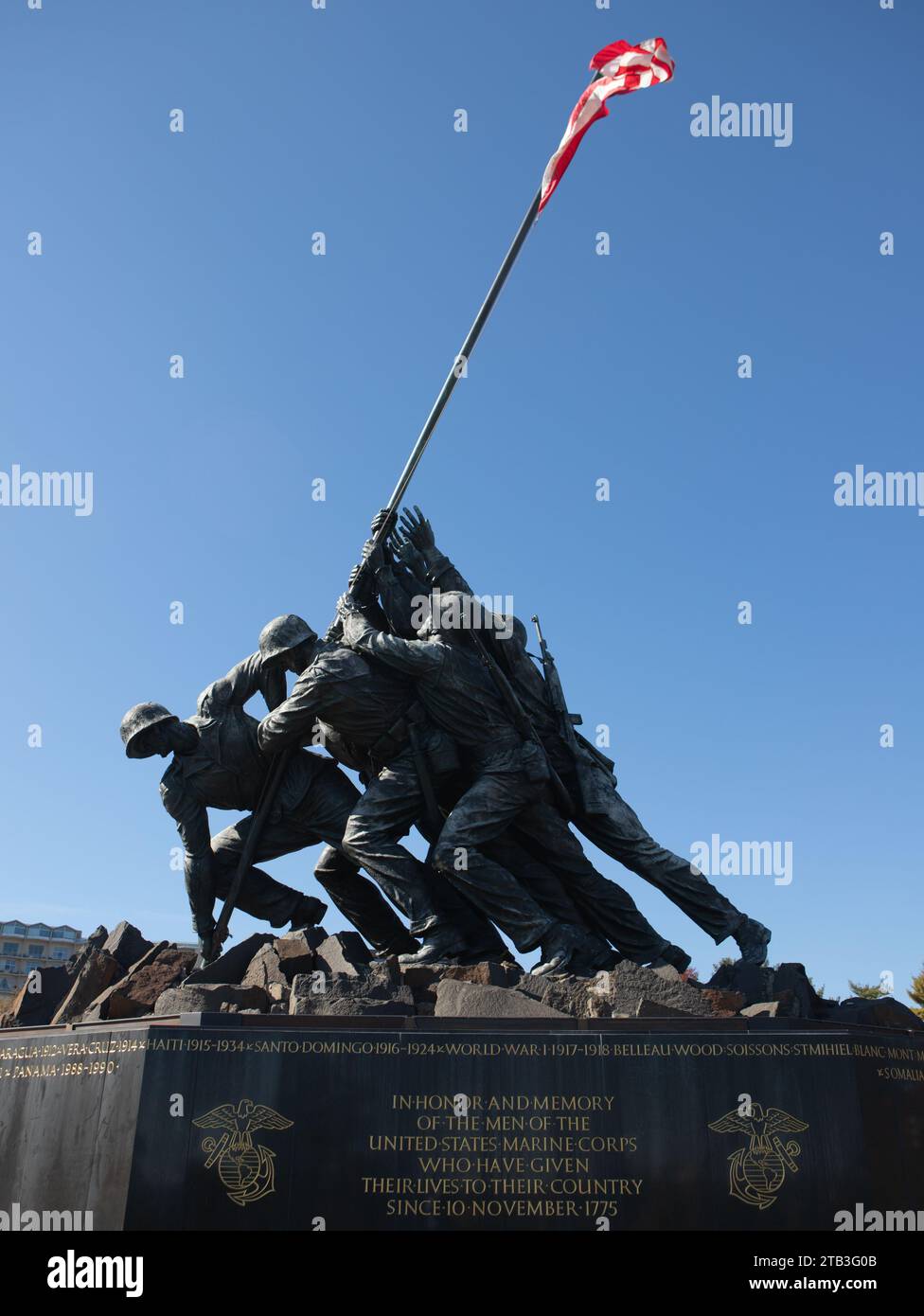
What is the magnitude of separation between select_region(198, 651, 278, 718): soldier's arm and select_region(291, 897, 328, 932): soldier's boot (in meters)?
1.94

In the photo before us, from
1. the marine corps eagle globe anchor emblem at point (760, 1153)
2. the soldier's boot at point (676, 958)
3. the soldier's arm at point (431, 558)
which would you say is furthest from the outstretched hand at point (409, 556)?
the marine corps eagle globe anchor emblem at point (760, 1153)

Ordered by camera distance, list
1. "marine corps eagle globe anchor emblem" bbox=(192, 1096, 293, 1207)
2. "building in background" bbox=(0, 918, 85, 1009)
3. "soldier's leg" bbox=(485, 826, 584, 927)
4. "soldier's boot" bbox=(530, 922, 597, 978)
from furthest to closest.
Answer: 1. "building in background" bbox=(0, 918, 85, 1009)
2. "soldier's leg" bbox=(485, 826, 584, 927)
3. "soldier's boot" bbox=(530, 922, 597, 978)
4. "marine corps eagle globe anchor emblem" bbox=(192, 1096, 293, 1207)

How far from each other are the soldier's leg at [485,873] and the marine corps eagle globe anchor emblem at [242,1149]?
2.80 metres

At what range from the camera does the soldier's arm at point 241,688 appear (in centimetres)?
1093

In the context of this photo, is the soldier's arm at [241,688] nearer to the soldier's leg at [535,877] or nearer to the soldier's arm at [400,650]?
the soldier's arm at [400,650]

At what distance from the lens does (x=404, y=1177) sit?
23.7 feet

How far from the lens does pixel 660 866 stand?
A: 33.2ft

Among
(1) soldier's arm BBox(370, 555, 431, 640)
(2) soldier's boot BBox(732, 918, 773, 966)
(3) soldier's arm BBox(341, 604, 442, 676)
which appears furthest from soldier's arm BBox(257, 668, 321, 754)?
(2) soldier's boot BBox(732, 918, 773, 966)

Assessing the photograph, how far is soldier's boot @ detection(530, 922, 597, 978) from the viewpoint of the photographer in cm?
915

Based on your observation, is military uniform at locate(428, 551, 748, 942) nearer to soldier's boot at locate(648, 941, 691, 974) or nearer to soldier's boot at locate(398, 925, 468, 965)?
soldier's boot at locate(648, 941, 691, 974)

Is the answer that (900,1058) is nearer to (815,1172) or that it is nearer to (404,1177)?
(815,1172)

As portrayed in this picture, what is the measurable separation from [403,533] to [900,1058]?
21.4 feet


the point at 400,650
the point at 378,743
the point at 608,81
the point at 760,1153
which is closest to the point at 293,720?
the point at 378,743

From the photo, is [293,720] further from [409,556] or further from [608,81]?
[608,81]
